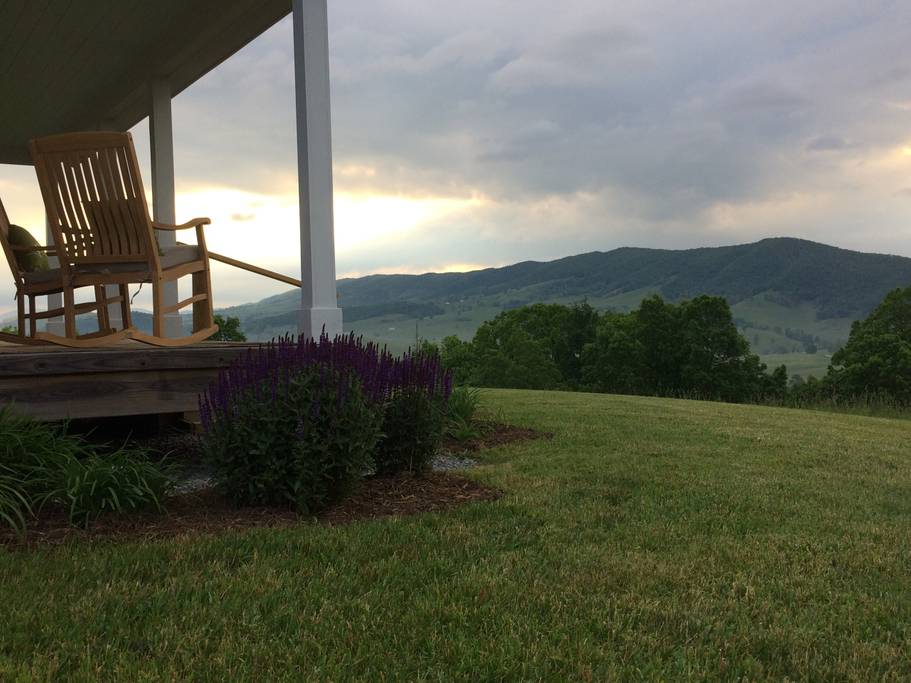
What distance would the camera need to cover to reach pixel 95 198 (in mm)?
4633

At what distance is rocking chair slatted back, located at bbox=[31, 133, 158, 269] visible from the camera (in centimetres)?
443

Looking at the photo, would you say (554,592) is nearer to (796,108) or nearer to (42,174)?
(42,174)

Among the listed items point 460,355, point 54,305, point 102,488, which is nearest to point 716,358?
point 460,355

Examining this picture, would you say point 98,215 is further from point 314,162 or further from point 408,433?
point 408,433

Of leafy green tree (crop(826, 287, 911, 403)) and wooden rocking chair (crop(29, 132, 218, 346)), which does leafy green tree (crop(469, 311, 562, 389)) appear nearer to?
leafy green tree (crop(826, 287, 911, 403))

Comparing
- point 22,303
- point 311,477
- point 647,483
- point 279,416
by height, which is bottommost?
point 647,483

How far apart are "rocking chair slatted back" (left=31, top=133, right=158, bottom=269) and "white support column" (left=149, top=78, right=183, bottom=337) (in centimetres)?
253

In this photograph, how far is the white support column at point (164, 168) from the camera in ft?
24.0

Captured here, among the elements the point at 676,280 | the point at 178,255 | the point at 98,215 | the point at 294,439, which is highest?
the point at 676,280

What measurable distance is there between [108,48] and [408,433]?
5.28 metres

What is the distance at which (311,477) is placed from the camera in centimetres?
305

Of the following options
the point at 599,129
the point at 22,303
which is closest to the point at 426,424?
the point at 22,303

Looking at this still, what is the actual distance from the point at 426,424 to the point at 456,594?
5.65ft

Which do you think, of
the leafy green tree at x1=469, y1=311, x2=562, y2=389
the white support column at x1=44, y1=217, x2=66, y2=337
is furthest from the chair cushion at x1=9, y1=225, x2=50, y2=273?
the leafy green tree at x1=469, y1=311, x2=562, y2=389
